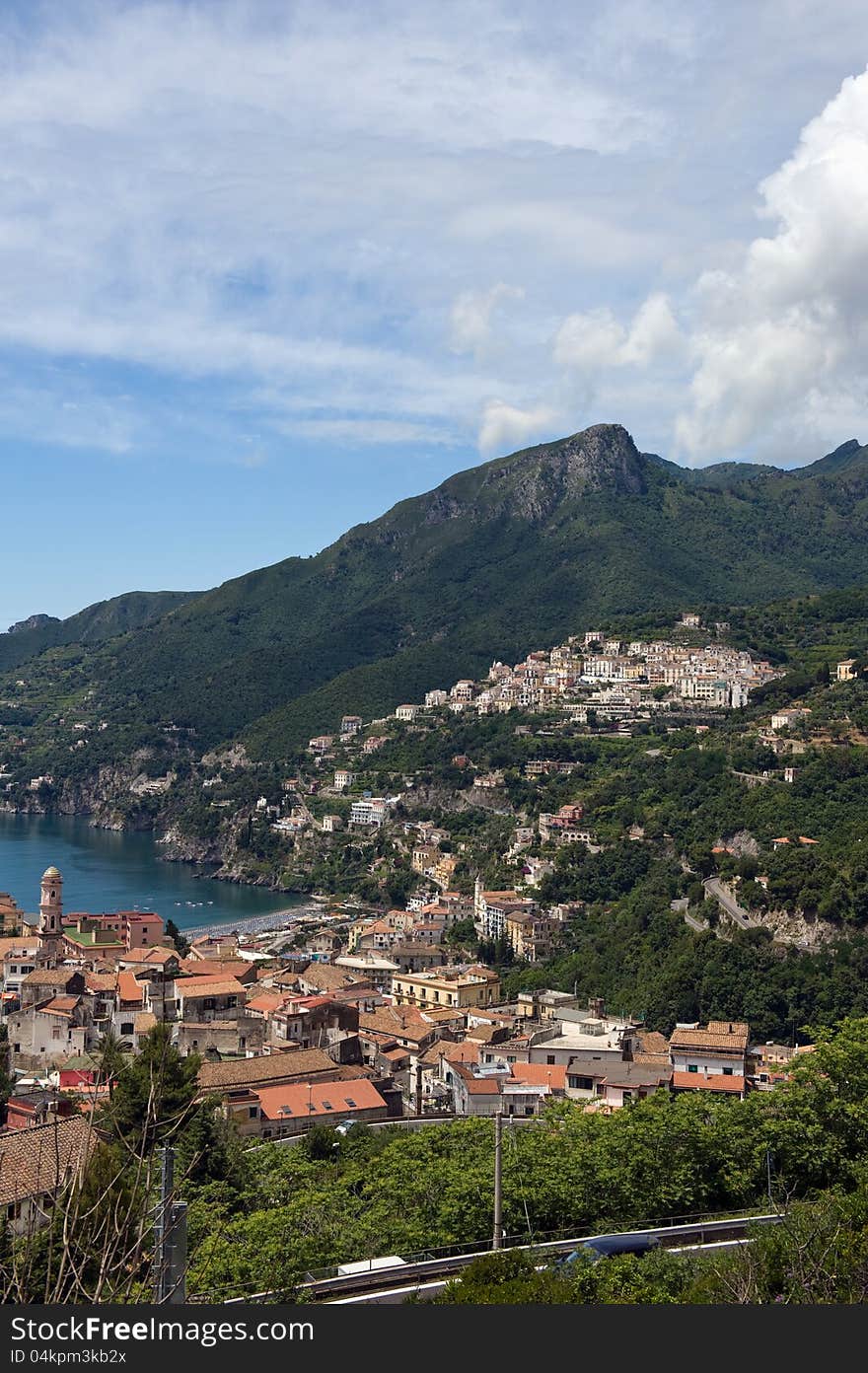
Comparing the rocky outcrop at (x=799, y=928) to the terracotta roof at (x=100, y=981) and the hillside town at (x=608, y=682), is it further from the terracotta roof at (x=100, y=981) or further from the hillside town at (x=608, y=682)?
the hillside town at (x=608, y=682)

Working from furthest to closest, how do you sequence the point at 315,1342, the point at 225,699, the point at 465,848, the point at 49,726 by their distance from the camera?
the point at 49,726, the point at 225,699, the point at 465,848, the point at 315,1342

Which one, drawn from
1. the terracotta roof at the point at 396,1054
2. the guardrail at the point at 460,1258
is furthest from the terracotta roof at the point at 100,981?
the guardrail at the point at 460,1258

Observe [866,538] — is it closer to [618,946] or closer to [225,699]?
[225,699]

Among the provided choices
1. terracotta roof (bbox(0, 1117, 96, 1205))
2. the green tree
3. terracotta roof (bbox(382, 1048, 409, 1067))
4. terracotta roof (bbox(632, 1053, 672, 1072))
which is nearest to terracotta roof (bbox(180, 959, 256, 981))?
terracotta roof (bbox(382, 1048, 409, 1067))

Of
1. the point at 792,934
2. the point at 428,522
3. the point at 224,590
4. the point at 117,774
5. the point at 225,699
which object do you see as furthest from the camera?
the point at 224,590

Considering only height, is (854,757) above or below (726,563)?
below

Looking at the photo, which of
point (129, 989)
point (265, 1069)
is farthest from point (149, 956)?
point (265, 1069)

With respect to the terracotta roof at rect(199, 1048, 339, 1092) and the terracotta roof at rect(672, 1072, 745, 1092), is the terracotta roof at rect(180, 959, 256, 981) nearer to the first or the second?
the terracotta roof at rect(199, 1048, 339, 1092)

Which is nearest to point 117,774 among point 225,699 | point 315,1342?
point 225,699
